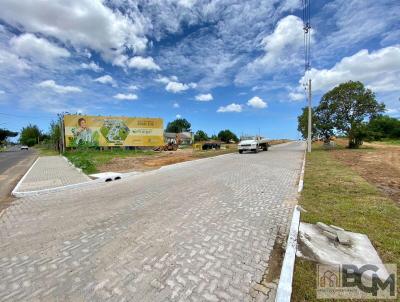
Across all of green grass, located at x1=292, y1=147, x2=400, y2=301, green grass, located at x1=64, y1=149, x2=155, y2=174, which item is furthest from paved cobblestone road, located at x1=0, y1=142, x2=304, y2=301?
green grass, located at x1=64, y1=149, x2=155, y2=174

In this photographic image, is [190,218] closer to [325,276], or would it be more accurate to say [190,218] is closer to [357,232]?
[325,276]

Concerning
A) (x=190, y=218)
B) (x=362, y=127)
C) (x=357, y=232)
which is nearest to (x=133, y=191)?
(x=190, y=218)

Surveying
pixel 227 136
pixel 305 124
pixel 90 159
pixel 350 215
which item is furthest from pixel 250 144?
pixel 227 136

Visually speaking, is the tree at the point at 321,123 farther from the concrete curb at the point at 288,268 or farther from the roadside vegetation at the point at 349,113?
the concrete curb at the point at 288,268

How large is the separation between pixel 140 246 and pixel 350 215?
4.77 m

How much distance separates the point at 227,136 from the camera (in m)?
74.9

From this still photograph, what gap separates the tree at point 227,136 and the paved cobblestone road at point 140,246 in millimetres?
68088

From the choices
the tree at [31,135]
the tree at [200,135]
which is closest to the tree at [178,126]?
the tree at [200,135]

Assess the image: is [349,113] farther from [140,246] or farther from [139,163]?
[140,246]

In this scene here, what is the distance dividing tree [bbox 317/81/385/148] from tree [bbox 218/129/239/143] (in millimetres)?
45147

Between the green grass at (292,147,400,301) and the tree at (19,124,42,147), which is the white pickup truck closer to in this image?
the green grass at (292,147,400,301)

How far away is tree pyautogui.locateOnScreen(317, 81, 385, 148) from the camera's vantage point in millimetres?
27719

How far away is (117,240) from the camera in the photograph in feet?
13.5

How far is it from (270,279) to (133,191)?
600cm
